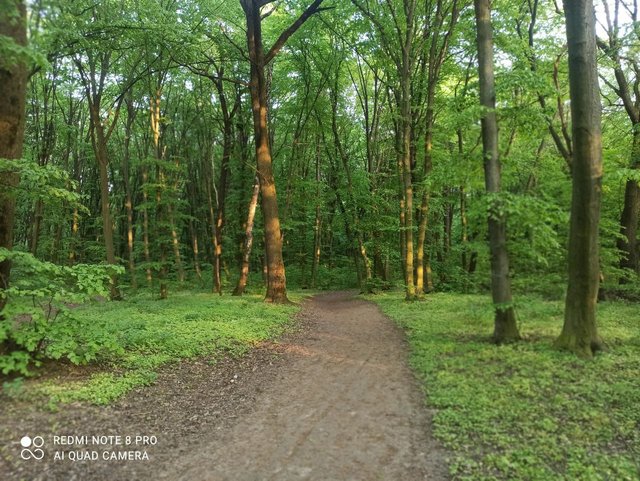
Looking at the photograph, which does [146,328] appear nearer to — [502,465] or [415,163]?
[502,465]

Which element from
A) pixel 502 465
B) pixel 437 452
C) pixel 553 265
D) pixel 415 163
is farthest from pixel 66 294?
pixel 415 163

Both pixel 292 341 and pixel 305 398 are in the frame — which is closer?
pixel 305 398

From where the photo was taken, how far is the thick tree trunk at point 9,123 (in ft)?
17.4

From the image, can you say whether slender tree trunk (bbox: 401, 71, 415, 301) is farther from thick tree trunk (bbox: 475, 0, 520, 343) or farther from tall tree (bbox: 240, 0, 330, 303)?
thick tree trunk (bbox: 475, 0, 520, 343)

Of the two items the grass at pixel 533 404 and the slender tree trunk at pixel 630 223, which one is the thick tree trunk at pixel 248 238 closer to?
the grass at pixel 533 404

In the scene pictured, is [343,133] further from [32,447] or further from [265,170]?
[32,447]

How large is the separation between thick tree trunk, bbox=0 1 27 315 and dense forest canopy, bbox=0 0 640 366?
1.6 inches

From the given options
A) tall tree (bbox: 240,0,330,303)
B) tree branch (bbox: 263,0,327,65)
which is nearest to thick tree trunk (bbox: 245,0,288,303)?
tall tree (bbox: 240,0,330,303)

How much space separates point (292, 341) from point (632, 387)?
5922 mm

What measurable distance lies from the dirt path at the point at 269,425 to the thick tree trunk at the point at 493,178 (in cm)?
210

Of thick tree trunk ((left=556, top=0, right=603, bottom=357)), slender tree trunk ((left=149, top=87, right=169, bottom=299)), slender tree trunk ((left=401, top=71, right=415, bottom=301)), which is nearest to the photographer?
thick tree trunk ((left=556, top=0, right=603, bottom=357))

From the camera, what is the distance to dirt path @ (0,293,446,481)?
12.2 ft

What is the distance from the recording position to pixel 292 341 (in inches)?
352

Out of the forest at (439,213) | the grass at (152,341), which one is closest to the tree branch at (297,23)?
the forest at (439,213)
